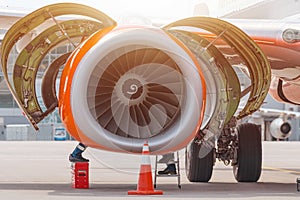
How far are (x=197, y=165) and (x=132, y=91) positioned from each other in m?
2.78

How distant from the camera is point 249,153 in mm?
11695

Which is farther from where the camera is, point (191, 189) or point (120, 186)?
point (120, 186)

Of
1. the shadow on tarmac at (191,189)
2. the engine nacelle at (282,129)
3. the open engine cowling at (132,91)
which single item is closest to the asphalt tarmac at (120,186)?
the shadow on tarmac at (191,189)

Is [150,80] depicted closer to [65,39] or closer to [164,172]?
[65,39]

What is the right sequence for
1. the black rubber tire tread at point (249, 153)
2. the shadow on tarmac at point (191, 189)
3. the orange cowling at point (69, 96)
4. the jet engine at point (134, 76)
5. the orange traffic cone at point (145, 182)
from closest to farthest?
the orange cowling at point (69, 96), the jet engine at point (134, 76), the orange traffic cone at point (145, 182), the shadow on tarmac at point (191, 189), the black rubber tire tread at point (249, 153)

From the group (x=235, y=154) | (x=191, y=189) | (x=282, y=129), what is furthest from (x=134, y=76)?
(x=282, y=129)

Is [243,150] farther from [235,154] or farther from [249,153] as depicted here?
[235,154]

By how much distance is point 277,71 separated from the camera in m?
11.7

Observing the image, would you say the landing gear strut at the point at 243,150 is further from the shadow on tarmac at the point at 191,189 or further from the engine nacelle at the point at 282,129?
the engine nacelle at the point at 282,129

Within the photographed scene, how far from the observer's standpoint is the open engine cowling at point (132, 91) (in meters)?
8.88

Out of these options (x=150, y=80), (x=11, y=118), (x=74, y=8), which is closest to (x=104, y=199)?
(x=150, y=80)

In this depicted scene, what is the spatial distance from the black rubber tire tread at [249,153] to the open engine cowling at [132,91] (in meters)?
2.35

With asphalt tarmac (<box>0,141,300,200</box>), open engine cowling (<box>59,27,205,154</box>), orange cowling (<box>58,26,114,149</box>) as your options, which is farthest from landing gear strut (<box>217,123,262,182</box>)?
orange cowling (<box>58,26,114,149</box>)

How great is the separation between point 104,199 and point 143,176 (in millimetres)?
853
